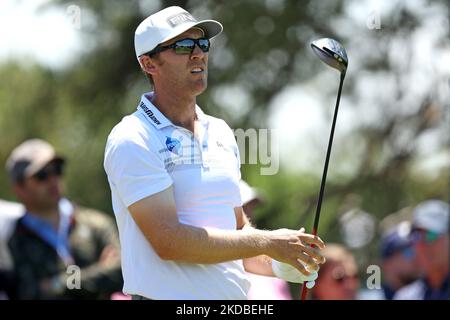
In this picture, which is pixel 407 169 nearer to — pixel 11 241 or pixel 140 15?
pixel 140 15

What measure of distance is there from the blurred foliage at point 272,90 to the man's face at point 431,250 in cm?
249

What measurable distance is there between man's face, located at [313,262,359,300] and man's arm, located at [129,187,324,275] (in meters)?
4.18

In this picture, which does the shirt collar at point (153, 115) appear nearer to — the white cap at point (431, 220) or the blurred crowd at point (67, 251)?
the blurred crowd at point (67, 251)

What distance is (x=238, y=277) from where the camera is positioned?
505 cm

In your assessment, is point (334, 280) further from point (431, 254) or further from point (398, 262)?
point (398, 262)

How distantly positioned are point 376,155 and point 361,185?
0.39m

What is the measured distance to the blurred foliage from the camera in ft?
39.7

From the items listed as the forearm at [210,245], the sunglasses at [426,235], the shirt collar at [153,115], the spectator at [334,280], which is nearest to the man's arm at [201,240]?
the forearm at [210,245]

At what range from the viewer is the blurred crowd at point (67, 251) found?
8.81 m

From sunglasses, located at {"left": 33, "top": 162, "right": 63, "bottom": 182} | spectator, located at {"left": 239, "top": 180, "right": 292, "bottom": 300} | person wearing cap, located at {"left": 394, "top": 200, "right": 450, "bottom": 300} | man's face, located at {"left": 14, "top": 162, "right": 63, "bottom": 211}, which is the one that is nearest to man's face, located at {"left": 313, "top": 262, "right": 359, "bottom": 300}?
person wearing cap, located at {"left": 394, "top": 200, "right": 450, "bottom": 300}

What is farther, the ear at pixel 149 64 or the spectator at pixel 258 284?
the spectator at pixel 258 284

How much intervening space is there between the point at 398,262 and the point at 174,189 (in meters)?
5.89

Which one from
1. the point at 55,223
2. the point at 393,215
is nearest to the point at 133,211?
the point at 55,223

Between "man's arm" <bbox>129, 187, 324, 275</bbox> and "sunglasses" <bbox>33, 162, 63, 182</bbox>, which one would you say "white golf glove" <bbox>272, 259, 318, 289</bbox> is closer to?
"man's arm" <bbox>129, 187, 324, 275</bbox>
